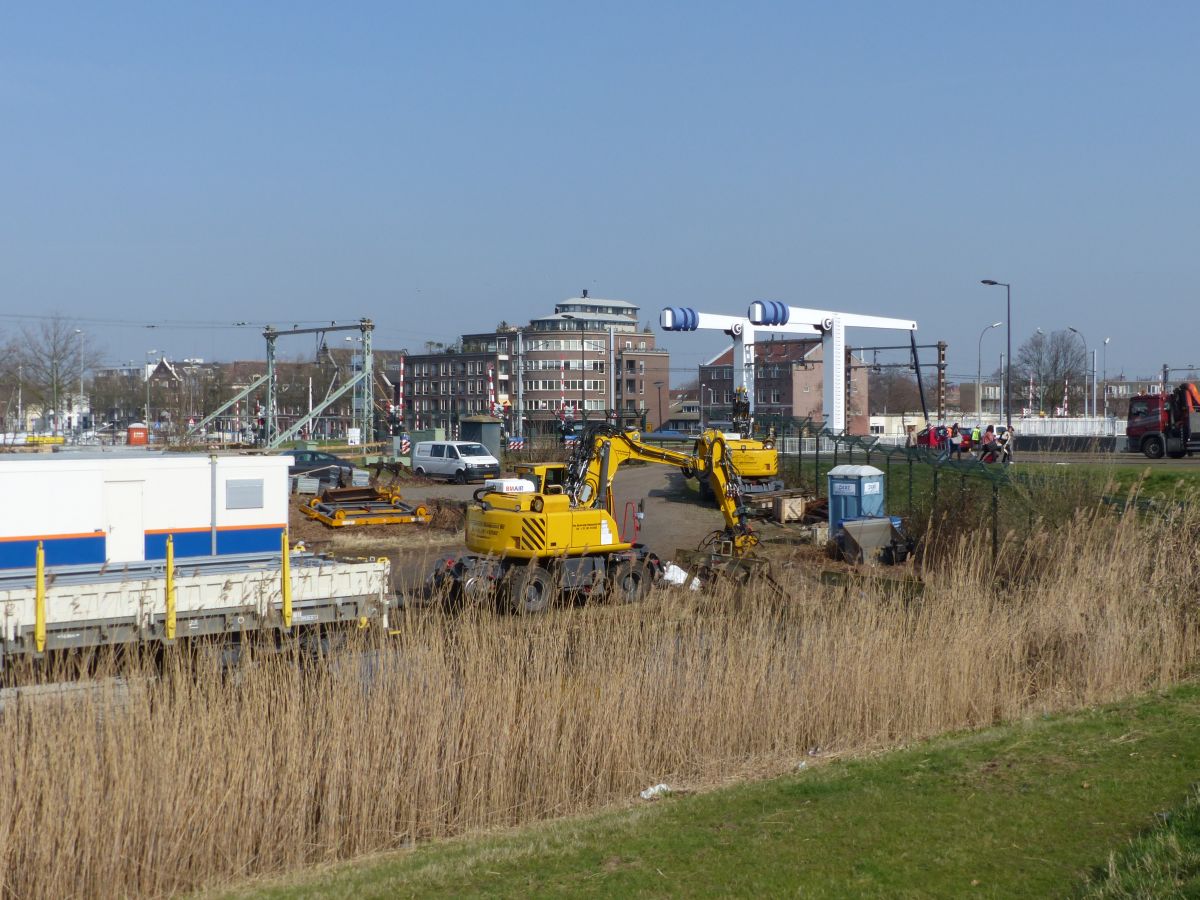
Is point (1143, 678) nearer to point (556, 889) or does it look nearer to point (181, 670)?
point (556, 889)

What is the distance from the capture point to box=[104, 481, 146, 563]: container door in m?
17.8

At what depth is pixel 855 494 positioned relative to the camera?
90.0ft

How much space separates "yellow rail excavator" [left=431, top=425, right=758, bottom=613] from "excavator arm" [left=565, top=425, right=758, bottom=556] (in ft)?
0.06

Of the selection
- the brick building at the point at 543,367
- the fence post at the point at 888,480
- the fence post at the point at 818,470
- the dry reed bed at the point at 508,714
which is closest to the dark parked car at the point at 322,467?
the fence post at the point at 818,470

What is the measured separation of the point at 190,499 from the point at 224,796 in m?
11.4

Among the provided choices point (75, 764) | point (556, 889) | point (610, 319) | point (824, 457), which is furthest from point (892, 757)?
point (610, 319)

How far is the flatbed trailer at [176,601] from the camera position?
10680mm

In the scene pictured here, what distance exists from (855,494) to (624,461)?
751 centimetres

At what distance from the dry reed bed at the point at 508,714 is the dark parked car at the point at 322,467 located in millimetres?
26184

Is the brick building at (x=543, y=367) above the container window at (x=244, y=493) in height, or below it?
above

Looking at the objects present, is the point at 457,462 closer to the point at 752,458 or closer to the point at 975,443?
the point at 752,458

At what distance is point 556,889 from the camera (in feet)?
23.1

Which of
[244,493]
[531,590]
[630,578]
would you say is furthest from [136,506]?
[630,578]

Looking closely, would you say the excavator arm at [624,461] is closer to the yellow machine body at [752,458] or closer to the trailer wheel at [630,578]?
the trailer wheel at [630,578]
